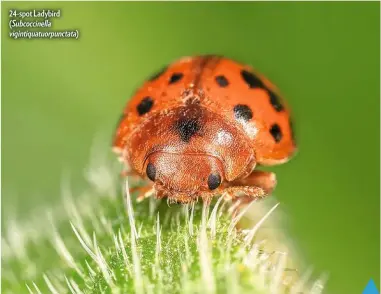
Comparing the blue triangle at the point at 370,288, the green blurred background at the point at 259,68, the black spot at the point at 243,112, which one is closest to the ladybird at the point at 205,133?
the black spot at the point at 243,112

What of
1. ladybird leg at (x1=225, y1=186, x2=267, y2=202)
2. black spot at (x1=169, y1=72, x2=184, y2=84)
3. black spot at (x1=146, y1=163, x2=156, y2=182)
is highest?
black spot at (x1=169, y1=72, x2=184, y2=84)

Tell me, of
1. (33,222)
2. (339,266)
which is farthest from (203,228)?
(339,266)

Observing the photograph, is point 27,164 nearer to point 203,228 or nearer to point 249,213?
point 249,213

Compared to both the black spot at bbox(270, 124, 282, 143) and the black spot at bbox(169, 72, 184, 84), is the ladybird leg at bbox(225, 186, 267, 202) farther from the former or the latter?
the black spot at bbox(169, 72, 184, 84)

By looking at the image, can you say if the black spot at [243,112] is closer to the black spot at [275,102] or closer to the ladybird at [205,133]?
the ladybird at [205,133]

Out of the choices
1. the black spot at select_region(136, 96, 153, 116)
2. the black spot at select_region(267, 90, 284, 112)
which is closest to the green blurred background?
the black spot at select_region(267, 90, 284, 112)

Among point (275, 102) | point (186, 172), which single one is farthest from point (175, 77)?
point (186, 172)

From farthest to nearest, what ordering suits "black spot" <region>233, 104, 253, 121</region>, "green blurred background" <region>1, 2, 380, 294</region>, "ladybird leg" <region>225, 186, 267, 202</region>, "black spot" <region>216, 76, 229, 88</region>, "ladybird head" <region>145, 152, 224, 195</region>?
"green blurred background" <region>1, 2, 380, 294</region> < "black spot" <region>216, 76, 229, 88</region> < "black spot" <region>233, 104, 253, 121</region> < "ladybird leg" <region>225, 186, 267, 202</region> < "ladybird head" <region>145, 152, 224, 195</region>
